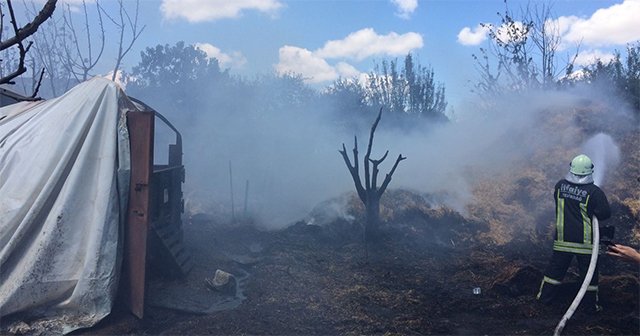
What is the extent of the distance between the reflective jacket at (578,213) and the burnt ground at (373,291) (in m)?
0.57

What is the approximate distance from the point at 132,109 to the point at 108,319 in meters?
2.44

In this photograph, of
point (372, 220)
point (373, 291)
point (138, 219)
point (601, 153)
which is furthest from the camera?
point (601, 153)

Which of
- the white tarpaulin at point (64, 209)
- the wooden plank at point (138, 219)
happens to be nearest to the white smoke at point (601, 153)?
the wooden plank at point (138, 219)

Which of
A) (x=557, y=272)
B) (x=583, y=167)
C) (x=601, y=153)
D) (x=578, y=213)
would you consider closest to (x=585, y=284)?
(x=557, y=272)

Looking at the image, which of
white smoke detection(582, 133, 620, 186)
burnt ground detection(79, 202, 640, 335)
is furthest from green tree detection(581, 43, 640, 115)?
burnt ground detection(79, 202, 640, 335)

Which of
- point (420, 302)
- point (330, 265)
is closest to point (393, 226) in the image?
point (330, 265)

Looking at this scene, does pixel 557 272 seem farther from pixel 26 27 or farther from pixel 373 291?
pixel 26 27

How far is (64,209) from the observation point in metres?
4.57

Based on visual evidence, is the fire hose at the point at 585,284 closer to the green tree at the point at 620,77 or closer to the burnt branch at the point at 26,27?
the burnt branch at the point at 26,27

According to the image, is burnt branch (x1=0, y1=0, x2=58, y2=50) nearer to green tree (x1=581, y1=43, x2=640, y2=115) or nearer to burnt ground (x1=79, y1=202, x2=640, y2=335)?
burnt ground (x1=79, y1=202, x2=640, y2=335)

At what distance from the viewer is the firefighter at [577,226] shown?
545 centimetres

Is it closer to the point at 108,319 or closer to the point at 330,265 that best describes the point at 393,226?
the point at 330,265

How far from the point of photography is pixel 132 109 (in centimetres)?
527

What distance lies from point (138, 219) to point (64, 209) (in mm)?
739
